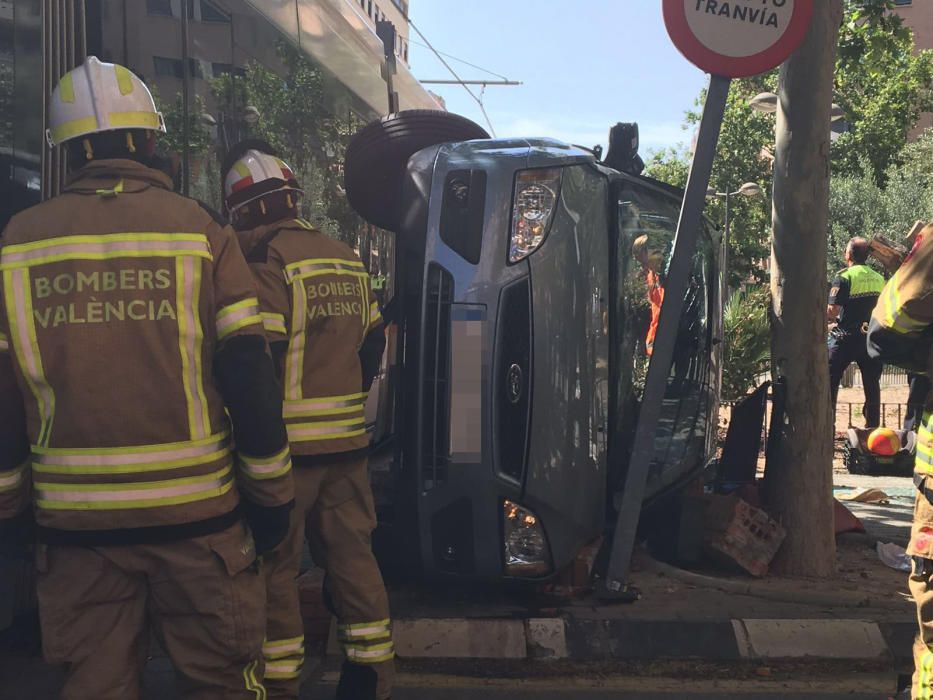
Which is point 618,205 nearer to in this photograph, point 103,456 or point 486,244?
point 486,244

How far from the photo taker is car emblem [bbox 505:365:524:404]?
4430mm

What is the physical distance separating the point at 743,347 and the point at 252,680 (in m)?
9.60

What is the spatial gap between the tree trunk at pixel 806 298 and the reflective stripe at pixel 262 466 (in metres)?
3.38

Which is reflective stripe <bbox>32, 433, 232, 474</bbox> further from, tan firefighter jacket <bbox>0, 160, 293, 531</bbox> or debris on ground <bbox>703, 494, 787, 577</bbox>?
debris on ground <bbox>703, 494, 787, 577</bbox>

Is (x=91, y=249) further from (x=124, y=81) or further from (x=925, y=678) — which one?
(x=925, y=678)

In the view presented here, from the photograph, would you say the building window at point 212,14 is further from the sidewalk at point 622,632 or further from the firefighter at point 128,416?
the sidewalk at point 622,632

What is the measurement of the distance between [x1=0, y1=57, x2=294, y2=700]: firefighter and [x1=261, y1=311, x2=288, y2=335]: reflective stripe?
30.5 inches

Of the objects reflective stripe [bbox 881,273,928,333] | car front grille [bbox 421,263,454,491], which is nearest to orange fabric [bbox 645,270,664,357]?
car front grille [bbox 421,263,454,491]

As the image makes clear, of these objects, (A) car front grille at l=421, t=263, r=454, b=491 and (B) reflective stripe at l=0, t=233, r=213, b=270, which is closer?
(B) reflective stripe at l=0, t=233, r=213, b=270

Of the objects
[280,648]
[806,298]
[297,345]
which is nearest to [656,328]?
[806,298]

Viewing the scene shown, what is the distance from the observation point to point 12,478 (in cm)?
263

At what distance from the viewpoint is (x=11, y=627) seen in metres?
4.16

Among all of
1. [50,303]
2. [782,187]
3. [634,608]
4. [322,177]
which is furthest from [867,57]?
[50,303]

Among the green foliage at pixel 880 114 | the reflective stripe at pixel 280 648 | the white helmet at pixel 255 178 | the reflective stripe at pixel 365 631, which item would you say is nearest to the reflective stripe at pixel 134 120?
the white helmet at pixel 255 178
